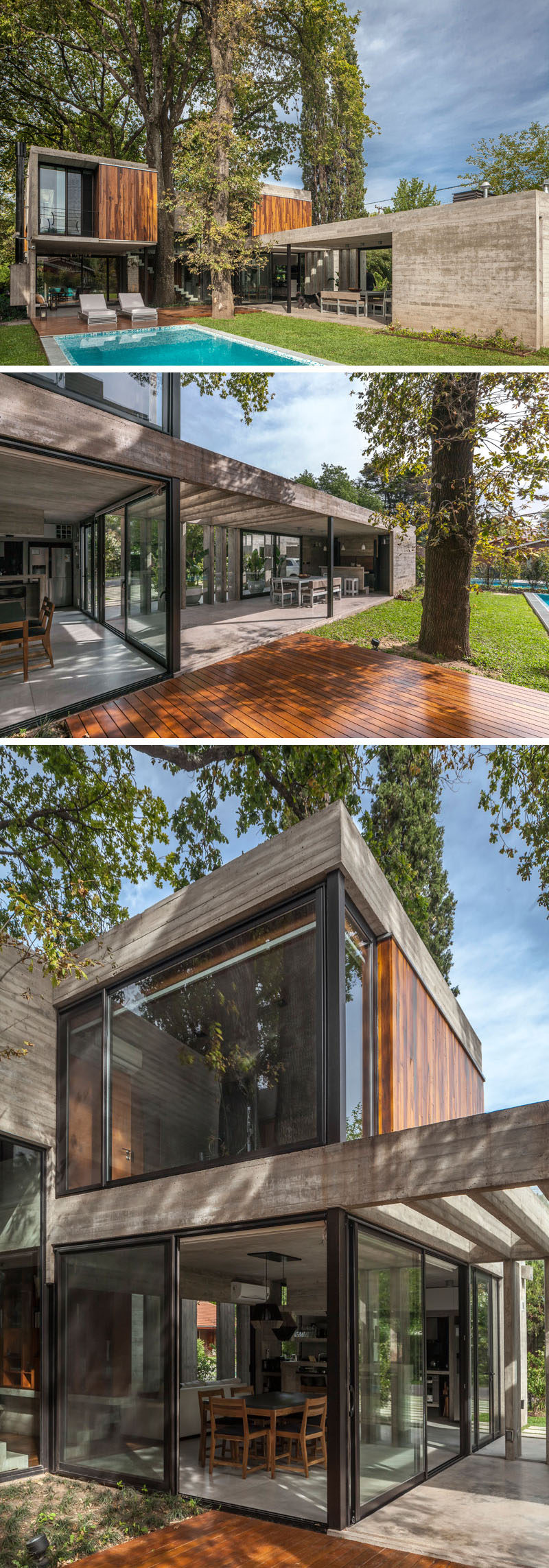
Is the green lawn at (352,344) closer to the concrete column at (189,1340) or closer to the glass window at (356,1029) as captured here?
the glass window at (356,1029)

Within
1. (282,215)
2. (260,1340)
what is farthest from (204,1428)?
(282,215)

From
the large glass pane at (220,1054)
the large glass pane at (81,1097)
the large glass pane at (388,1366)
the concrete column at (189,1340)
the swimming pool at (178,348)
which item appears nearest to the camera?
the large glass pane at (388,1366)

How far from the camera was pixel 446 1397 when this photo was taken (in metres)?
9.50

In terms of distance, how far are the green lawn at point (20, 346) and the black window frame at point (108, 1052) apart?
6.59m

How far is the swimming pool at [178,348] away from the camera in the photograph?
9.37m

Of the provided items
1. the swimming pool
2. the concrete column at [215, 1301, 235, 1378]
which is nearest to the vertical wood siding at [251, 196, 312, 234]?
the swimming pool

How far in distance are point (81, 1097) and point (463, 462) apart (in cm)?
696

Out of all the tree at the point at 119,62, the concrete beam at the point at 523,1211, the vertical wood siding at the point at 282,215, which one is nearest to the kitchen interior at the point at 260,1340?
the concrete beam at the point at 523,1211

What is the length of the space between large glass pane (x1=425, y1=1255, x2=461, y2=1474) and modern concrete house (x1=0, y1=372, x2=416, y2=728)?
6.49 meters

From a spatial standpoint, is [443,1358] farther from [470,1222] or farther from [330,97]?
[330,97]

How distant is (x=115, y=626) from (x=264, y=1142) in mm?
8390

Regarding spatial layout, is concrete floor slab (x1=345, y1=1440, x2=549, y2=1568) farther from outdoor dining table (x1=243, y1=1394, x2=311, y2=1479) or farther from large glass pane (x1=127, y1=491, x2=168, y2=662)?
large glass pane (x1=127, y1=491, x2=168, y2=662)

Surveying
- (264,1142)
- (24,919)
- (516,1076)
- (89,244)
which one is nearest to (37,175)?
(89,244)

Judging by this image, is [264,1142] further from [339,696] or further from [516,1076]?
[516,1076]
